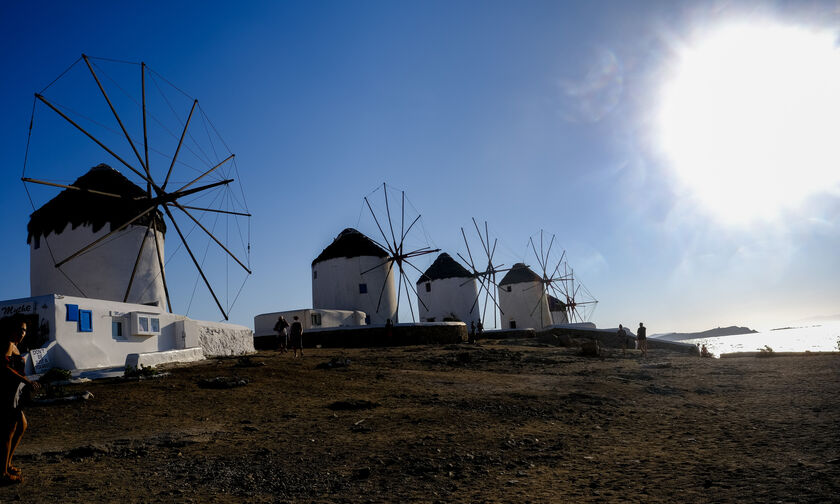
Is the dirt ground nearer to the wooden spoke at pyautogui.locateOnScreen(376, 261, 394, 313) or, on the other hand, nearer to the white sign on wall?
the white sign on wall

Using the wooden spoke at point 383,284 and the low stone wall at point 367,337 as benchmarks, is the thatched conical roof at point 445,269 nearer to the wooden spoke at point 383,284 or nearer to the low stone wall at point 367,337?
the wooden spoke at point 383,284

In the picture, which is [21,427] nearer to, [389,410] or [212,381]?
[389,410]

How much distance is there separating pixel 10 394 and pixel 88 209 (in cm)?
1436

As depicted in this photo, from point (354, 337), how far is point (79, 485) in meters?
19.4

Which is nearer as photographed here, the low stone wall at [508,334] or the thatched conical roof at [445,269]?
the low stone wall at [508,334]

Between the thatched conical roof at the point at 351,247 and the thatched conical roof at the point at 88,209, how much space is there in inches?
602

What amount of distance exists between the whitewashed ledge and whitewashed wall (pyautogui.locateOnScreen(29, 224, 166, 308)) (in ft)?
12.4

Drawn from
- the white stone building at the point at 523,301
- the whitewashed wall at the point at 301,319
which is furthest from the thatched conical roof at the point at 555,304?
the whitewashed wall at the point at 301,319

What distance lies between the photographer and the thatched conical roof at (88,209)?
16.8 meters

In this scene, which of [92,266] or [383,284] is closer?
[92,266]

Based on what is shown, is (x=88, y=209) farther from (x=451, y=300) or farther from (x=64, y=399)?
(x=451, y=300)

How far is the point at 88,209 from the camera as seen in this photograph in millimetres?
16797

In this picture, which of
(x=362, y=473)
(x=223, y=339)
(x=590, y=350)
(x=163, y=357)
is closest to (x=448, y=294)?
(x=590, y=350)

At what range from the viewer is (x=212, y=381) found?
1031 cm
